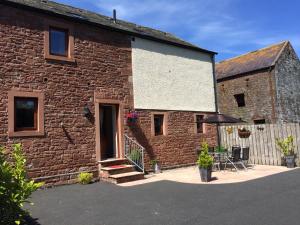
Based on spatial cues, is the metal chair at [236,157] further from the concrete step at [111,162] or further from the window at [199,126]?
the concrete step at [111,162]

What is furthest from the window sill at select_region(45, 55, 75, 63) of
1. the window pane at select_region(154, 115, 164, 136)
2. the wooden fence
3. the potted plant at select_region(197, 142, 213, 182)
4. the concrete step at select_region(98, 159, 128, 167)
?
the wooden fence

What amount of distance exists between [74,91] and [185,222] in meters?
6.84

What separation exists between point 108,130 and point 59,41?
12.7ft

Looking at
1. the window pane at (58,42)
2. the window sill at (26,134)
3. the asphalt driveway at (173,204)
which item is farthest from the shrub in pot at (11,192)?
the window pane at (58,42)

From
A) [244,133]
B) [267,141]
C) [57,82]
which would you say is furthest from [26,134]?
[267,141]

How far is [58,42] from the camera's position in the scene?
36.3 feet

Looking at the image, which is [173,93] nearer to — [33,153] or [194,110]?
[194,110]

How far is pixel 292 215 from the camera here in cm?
597

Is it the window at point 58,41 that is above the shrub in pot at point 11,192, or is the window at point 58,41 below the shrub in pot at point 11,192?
above

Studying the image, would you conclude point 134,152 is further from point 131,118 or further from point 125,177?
point 125,177

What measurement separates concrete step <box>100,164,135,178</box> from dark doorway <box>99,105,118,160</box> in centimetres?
106

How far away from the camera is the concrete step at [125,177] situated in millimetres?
10484

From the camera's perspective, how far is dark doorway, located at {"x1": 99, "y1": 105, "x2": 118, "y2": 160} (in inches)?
485

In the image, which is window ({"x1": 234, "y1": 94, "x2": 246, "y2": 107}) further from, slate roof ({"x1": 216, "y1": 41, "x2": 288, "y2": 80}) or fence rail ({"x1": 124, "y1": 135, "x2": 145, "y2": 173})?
fence rail ({"x1": 124, "y1": 135, "x2": 145, "y2": 173})
